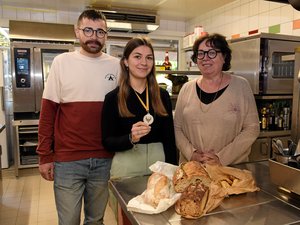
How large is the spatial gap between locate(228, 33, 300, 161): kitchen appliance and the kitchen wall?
50cm

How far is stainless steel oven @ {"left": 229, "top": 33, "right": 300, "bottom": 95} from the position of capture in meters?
2.55

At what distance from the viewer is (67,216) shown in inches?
62.5

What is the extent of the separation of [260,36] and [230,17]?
164 centimetres

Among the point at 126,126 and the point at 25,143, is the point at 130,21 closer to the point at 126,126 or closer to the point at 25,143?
the point at 25,143

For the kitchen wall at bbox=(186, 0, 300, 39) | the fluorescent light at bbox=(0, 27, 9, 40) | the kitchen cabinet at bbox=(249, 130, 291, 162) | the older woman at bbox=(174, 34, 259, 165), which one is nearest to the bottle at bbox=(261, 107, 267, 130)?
the kitchen cabinet at bbox=(249, 130, 291, 162)

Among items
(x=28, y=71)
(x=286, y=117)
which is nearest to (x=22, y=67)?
(x=28, y=71)

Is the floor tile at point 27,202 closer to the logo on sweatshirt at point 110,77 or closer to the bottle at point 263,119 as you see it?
the logo on sweatshirt at point 110,77

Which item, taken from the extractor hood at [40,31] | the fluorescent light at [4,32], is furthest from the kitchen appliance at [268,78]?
the fluorescent light at [4,32]

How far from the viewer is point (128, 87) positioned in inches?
56.4

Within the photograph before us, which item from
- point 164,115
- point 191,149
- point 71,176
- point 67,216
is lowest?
point 67,216

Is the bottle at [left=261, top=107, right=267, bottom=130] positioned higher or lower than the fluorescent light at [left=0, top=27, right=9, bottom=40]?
lower

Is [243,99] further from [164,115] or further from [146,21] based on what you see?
[146,21]

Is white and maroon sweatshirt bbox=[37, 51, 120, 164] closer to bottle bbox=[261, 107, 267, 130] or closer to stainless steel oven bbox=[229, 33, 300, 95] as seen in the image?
stainless steel oven bbox=[229, 33, 300, 95]

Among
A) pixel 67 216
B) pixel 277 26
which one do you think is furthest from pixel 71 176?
pixel 277 26
